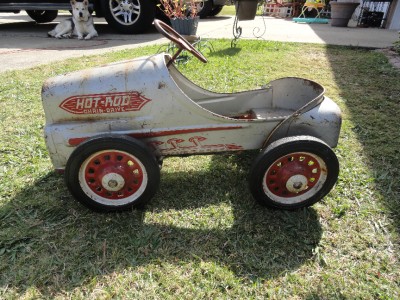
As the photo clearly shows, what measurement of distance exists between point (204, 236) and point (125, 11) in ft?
23.8

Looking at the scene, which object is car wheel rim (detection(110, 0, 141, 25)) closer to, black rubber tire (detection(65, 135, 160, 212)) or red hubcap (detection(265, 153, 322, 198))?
black rubber tire (detection(65, 135, 160, 212))

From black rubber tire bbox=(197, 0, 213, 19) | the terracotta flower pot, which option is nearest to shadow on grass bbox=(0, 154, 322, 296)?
the terracotta flower pot

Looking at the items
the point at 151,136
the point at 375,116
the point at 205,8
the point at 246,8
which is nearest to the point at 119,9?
the point at 246,8

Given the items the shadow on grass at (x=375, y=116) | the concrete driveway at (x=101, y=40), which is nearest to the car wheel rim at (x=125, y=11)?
the concrete driveway at (x=101, y=40)

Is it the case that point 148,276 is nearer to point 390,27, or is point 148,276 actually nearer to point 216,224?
point 216,224

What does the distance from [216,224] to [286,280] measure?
565mm

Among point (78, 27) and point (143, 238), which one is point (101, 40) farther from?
point (143, 238)

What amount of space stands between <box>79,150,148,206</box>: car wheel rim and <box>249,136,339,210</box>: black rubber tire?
2.48ft

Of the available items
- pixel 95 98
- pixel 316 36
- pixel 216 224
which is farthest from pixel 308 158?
pixel 316 36

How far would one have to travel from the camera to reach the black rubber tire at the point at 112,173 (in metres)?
1.92

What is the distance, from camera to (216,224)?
209 cm

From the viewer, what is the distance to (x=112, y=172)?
2031 millimetres

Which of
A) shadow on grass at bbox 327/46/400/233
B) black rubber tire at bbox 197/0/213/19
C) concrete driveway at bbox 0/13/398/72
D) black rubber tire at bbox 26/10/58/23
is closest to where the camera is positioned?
shadow on grass at bbox 327/46/400/233

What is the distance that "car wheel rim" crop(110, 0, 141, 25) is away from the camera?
7.50 m
